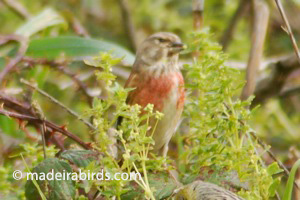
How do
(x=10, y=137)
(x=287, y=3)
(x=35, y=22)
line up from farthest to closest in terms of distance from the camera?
(x=287, y=3)
(x=35, y=22)
(x=10, y=137)

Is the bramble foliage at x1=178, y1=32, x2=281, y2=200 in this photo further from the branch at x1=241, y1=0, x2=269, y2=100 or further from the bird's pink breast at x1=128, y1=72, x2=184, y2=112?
the branch at x1=241, y1=0, x2=269, y2=100

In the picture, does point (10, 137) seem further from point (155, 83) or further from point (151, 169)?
point (151, 169)

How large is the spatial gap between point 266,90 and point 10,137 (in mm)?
1302

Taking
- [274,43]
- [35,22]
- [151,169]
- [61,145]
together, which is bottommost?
[151,169]

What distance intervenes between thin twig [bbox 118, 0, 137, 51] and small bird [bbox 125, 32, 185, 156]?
151 cm

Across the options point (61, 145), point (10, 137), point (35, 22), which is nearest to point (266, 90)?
point (35, 22)

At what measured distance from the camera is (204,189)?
1599 millimetres

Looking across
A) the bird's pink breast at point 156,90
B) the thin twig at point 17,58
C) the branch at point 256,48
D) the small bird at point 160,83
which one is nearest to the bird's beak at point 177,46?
the small bird at point 160,83

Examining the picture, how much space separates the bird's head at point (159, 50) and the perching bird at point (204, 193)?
1323 mm

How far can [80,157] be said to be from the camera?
176 cm

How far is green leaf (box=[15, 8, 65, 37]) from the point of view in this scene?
320 cm

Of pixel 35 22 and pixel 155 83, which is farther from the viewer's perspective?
pixel 35 22

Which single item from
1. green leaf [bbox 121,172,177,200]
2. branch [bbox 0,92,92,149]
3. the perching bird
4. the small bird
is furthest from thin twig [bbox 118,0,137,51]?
the perching bird

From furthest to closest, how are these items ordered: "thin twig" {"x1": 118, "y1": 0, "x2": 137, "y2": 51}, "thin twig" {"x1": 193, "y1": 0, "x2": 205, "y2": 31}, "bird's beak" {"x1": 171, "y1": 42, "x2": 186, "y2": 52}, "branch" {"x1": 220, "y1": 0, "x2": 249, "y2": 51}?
"thin twig" {"x1": 118, "y1": 0, "x2": 137, "y2": 51} → "branch" {"x1": 220, "y1": 0, "x2": 249, "y2": 51} → "bird's beak" {"x1": 171, "y1": 42, "x2": 186, "y2": 52} → "thin twig" {"x1": 193, "y1": 0, "x2": 205, "y2": 31}
